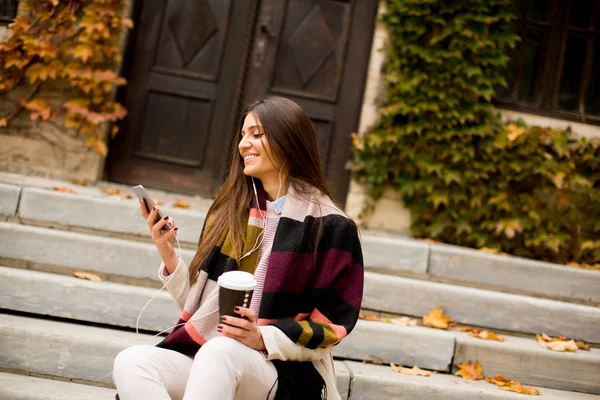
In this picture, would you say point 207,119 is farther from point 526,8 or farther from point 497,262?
point 526,8

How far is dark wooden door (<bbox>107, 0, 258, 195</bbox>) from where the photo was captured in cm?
469

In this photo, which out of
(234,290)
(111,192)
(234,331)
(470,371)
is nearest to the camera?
(234,290)

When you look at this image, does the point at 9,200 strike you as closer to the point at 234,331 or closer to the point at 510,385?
the point at 234,331

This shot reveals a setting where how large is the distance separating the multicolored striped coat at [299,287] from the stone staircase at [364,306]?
715mm

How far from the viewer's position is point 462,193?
4.35m

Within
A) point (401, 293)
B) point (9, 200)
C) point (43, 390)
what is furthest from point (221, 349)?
point (9, 200)

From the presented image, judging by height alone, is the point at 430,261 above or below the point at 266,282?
above

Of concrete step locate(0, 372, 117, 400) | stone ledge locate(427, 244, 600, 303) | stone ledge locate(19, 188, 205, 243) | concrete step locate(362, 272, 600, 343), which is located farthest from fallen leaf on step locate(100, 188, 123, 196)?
stone ledge locate(427, 244, 600, 303)

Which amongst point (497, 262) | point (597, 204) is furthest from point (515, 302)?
point (597, 204)

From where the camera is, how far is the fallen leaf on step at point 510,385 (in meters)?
2.74

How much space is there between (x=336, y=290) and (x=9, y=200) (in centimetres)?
248

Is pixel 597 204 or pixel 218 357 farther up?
pixel 597 204

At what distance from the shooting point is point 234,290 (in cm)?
160

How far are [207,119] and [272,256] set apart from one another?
3029 millimetres
